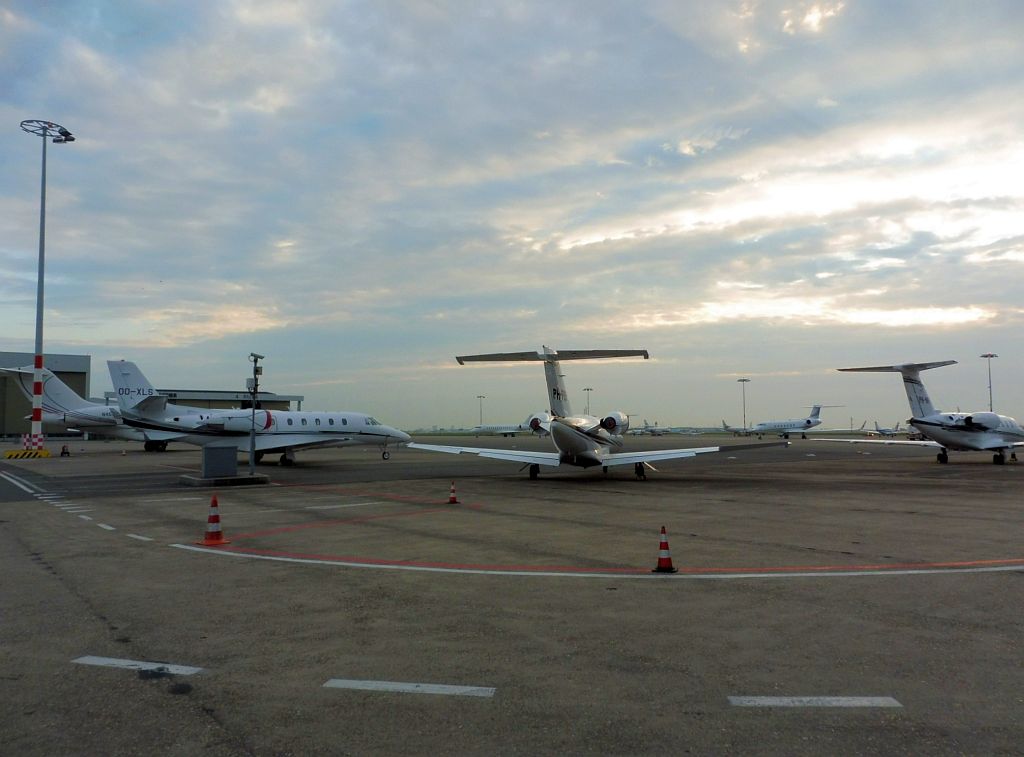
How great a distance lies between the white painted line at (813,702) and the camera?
4797mm

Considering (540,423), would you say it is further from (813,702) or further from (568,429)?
(813,702)

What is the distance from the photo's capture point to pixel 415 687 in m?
5.18

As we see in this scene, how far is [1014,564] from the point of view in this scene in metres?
10.1

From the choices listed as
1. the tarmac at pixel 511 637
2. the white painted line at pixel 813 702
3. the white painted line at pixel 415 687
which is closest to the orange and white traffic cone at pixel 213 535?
the tarmac at pixel 511 637

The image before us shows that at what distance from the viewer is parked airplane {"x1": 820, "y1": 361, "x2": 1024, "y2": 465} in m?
37.1

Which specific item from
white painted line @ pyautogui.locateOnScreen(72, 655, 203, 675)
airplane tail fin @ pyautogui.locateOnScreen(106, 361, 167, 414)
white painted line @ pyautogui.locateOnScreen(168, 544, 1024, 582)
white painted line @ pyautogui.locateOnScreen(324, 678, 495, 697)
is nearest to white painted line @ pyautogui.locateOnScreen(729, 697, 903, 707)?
white painted line @ pyautogui.locateOnScreen(324, 678, 495, 697)

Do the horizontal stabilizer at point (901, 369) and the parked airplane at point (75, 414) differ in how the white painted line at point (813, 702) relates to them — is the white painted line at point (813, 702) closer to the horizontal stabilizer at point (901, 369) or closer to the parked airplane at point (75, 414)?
the horizontal stabilizer at point (901, 369)

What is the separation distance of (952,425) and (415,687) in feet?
134

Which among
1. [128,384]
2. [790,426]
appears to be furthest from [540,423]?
[790,426]

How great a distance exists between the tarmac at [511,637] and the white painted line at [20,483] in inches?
350

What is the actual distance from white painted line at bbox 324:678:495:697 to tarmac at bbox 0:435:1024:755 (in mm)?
24

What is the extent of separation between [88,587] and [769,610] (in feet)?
27.7

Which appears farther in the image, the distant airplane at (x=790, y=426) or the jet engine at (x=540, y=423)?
the distant airplane at (x=790, y=426)

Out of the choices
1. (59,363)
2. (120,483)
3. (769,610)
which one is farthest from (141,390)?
(59,363)
